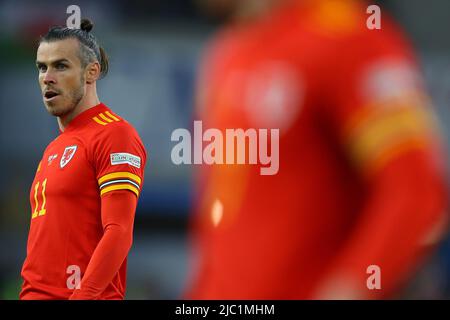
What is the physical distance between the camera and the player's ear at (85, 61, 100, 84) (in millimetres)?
3588

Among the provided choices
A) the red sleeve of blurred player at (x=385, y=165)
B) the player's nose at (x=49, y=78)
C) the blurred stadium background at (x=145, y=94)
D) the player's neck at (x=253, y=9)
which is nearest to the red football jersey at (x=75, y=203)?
the player's nose at (x=49, y=78)

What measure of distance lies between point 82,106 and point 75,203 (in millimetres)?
427

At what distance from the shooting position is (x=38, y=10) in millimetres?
9680

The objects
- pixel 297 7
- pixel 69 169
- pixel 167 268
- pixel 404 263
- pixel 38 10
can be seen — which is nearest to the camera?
pixel 404 263

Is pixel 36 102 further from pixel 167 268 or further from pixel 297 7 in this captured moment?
pixel 297 7

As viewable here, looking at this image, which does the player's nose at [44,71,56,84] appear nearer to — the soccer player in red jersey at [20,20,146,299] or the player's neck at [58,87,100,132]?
the soccer player in red jersey at [20,20,146,299]

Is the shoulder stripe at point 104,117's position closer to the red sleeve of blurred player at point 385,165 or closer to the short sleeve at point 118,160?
the short sleeve at point 118,160

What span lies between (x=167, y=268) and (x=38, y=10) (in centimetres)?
313

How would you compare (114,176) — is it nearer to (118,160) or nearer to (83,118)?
(118,160)

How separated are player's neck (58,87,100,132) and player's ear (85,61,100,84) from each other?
5cm

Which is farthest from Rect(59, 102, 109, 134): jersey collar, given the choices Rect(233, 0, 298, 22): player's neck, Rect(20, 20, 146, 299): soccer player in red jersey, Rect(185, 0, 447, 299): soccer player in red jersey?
Rect(233, 0, 298, 22): player's neck

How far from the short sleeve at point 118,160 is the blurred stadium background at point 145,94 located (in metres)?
5.99

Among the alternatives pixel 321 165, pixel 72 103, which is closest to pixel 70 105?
pixel 72 103
